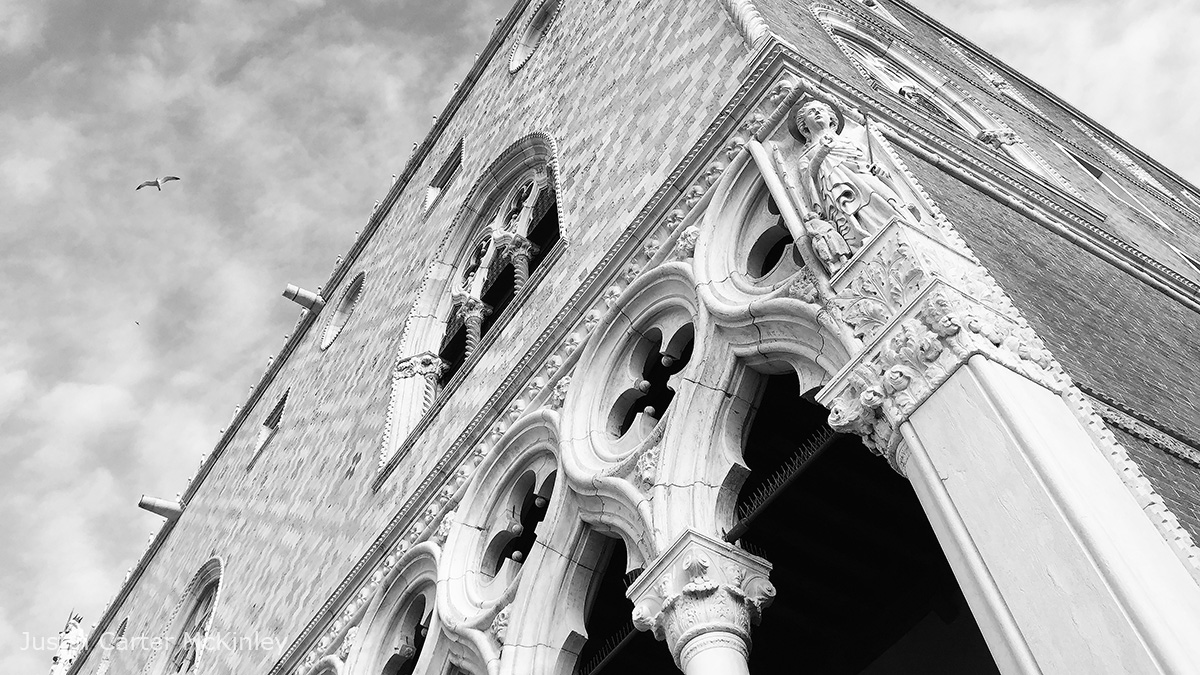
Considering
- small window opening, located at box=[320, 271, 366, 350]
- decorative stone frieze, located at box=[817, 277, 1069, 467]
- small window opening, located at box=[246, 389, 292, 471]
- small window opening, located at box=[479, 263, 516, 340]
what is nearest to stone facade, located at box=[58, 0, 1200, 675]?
decorative stone frieze, located at box=[817, 277, 1069, 467]

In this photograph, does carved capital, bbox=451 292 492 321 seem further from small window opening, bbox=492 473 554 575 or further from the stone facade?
small window opening, bbox=492 473 554 575

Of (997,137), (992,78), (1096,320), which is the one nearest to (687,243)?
(1096,320)

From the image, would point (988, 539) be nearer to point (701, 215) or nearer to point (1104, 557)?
point (1104, 557)

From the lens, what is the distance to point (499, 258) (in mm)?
10117

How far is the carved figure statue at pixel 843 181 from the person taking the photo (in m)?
4.59

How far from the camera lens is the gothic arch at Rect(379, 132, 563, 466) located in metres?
9.68

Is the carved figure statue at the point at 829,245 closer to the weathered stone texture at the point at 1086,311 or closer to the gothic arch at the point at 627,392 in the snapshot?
the weathered stone texture at the point at 1086,311

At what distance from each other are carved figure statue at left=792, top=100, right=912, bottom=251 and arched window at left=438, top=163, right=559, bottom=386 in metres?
4.26

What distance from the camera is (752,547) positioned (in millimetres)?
5906

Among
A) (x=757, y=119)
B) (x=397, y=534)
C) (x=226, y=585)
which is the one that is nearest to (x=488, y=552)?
(x=397, y=534)

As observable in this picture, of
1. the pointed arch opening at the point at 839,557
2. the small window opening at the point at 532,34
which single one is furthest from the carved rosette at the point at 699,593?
the small window opening at the point at 532,34

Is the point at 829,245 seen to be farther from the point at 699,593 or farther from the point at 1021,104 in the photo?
the point at 1021,104

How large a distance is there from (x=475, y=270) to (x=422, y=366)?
1122 mm

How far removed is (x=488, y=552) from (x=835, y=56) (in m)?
3.60
